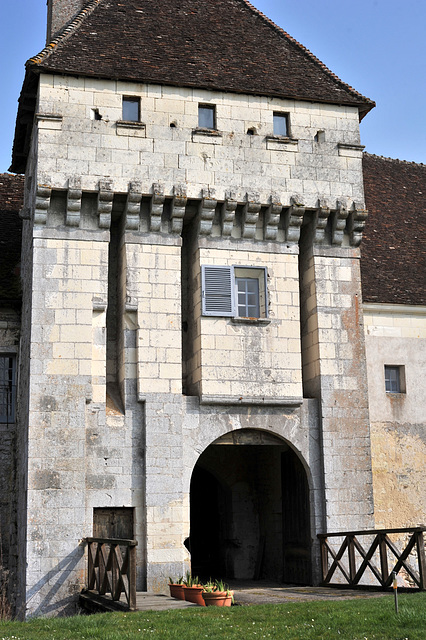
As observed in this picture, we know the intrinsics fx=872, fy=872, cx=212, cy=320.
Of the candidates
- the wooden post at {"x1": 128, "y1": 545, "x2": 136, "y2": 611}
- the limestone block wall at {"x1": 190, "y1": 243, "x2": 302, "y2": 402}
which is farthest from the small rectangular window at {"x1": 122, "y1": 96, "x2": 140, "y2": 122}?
the wooden post at {"x1": 128, "y1": 545, "x2": 136, "y2": 611}

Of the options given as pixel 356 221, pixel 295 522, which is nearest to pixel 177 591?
pixel 295 522

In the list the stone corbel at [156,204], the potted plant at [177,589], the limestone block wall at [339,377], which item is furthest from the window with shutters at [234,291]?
the potted plant at [177,589]

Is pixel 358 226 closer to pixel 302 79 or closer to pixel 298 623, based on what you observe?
pixel 302 79

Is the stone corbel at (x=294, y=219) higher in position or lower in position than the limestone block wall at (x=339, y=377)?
higher

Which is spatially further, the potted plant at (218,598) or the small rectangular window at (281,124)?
the small rectangular window at (281,124)

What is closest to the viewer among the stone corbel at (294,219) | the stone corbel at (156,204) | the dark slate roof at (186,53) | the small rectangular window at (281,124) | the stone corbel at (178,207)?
the stone corbel at (156,204)

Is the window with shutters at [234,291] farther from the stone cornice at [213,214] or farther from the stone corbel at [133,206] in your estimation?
the stone corbel at [133,206]

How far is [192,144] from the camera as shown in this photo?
1565 cm

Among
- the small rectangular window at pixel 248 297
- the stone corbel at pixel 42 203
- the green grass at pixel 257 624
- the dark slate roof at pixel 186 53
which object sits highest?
the dark slate roof at pixel 186 53

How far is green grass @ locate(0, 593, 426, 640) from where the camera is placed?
9258mm

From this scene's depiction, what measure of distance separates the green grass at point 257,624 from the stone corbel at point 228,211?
6.94 metres

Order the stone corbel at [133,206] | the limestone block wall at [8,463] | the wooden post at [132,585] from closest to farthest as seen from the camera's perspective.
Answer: the wooden post at [132,585] → the stone corbel at [133,206] → the limestone block wall at [8,463]

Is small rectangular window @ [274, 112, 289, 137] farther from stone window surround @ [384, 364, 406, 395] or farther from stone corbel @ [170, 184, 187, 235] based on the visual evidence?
stone window surround @ [384, 364, 406, 395]

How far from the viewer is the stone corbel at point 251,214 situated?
15625mm
